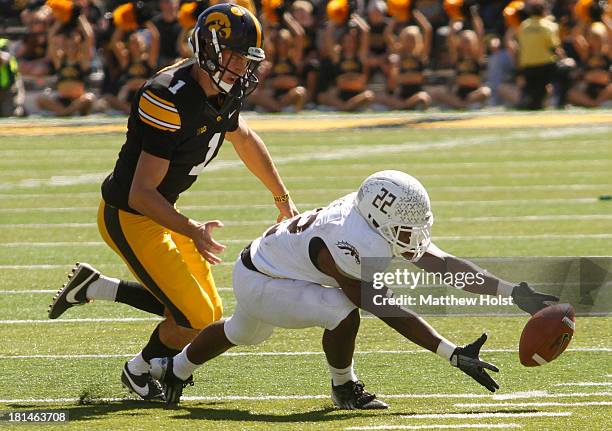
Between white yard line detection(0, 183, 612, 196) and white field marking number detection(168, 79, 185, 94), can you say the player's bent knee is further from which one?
white yard line detection(0, 183, 612, 196)

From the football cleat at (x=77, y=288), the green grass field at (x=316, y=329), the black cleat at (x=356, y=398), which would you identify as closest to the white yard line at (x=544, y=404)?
the green grass field at (x=316, y=329)

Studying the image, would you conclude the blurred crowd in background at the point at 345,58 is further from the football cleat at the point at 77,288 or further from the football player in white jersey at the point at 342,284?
the football player in white jersey at the point at 342,284

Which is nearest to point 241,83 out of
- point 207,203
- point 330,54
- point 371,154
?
point 207,203

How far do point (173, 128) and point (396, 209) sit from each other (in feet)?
3.45

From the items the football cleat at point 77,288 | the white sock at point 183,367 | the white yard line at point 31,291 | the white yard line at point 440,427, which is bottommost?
the white yard line at point 31,291

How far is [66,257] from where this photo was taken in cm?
1010

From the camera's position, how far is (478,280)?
5.87 meters

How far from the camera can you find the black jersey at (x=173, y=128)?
5.85 metres

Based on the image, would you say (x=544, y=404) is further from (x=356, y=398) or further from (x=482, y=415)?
(x=356, y=398)

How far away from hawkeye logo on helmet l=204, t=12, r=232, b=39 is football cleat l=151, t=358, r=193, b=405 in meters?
1.39

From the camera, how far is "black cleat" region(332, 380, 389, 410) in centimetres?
573

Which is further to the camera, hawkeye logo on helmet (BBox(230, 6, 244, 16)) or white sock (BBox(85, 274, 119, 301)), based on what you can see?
white sock (BBox(85, 274, 119, 301))

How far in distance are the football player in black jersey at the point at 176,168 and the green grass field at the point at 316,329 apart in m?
0.37

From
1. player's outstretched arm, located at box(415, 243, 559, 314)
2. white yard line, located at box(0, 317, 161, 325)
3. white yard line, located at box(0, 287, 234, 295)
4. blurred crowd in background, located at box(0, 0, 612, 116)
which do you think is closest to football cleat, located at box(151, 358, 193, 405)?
player's outstretched arm, located at box(415, 243, 559, 314)
